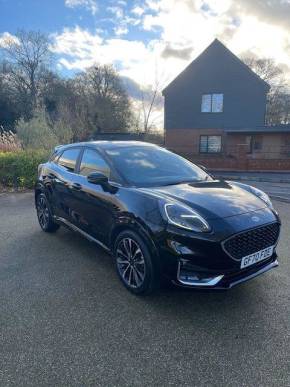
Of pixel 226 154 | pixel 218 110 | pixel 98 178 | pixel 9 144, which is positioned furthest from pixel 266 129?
pixel 98 178

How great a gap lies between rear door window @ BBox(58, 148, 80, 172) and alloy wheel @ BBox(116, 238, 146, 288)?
67.5 inches

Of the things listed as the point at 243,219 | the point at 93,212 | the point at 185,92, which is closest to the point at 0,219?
the point at 93,212

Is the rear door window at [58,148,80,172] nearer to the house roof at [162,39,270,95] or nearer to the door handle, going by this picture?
the door handle

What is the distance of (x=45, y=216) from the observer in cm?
524

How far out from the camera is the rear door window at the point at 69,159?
438cm

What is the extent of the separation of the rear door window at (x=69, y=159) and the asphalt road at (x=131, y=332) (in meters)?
1.51

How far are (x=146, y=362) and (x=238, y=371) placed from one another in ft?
2.31

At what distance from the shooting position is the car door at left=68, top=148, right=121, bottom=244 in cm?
339

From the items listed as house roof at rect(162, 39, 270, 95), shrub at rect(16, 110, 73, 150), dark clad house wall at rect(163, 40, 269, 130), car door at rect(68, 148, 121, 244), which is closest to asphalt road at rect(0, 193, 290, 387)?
car door at rect(68, 148, 121, 244)

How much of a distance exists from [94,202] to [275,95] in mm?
42309

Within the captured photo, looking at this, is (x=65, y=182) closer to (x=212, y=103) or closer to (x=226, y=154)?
(x=226, y=154)

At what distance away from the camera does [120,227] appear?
3213mm

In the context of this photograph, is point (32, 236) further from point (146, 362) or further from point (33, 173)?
point (33, 173)

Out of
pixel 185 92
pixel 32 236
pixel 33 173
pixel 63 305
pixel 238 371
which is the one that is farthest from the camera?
pixel 185 92
